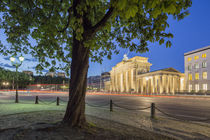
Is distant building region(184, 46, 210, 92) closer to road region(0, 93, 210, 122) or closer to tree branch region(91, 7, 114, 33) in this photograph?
road region(0, 93, 210, 122)

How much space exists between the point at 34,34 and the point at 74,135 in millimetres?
5306

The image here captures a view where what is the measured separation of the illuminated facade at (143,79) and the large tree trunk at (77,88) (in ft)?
136

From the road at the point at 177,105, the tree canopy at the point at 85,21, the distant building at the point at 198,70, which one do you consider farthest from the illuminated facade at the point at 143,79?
the tree canopy at the point at 85,21

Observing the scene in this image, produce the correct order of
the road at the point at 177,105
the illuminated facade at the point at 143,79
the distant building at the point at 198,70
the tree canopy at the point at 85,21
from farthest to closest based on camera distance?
the illuminated facade at the point at 143,79, the distant building at the point at 198,70, the road at the point at 177,105, the tree canopy at the point at 85,21

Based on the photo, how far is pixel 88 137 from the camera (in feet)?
13.8

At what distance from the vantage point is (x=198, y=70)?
152 feet

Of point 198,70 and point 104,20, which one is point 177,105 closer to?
point 104,20

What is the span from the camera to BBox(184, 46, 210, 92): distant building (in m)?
43.7

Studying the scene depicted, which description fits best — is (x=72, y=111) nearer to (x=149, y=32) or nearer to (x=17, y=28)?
(x=149, y=32)

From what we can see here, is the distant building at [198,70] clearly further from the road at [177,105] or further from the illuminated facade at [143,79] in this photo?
the road at [177,105]

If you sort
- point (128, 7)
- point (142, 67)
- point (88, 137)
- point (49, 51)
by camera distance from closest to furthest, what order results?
1. point (128, 7)
2. point (88, 137)
3. point (49, 51)
4. point (142, 67)

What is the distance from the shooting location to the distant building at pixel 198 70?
43.7 metres

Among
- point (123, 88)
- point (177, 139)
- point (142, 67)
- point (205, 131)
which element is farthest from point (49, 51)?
point (123, 88)

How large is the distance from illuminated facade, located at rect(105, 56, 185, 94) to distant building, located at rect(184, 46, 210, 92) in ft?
20.7
